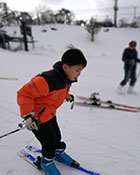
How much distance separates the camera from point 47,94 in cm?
145

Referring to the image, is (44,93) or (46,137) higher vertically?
(44,93)

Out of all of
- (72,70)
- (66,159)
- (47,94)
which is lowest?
(66,159)

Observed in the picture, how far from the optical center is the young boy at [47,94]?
1366 mm

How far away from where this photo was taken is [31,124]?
137 cm

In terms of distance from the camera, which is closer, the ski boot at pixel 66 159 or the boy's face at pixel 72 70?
the boy's face at pixel 72 70

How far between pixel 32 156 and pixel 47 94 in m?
1.36

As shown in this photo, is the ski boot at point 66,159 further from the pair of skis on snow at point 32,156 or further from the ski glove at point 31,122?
the ski glove at point 31,122

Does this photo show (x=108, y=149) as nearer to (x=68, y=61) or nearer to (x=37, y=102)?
(x=37, y=102)

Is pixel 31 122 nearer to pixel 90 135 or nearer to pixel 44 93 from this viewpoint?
pixel 44 93

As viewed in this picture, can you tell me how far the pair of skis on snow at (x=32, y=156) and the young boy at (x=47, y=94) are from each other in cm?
32

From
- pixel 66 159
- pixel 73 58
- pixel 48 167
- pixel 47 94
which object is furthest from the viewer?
pixel 66 159

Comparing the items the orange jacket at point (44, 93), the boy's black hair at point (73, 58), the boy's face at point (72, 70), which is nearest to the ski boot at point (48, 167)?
the orange jacket at point (44, 93)

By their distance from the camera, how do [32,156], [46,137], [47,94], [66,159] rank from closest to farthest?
[47,94] → [46,137] → [66,159] → [32,156]

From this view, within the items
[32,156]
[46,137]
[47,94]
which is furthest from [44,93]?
[32,156]
